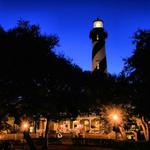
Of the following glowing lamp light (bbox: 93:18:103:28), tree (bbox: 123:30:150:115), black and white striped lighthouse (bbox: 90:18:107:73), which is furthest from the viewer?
glowing lamp light (bbox: 93:18:103:28)

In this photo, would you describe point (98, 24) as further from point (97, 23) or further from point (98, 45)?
point (98, 45)

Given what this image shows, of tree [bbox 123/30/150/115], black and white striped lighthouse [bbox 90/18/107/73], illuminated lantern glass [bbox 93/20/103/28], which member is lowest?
tree [bbox 123/30/150/115]

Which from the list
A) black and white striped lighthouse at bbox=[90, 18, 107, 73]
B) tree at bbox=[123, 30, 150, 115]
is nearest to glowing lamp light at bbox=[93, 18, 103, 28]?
black and white striped lighthouse at bbox=[90, 18, 107, 73]

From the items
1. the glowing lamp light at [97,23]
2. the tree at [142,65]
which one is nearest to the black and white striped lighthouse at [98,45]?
the glowing lamp light at [97,23]

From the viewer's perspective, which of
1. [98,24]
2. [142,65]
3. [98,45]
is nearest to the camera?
[142,65]

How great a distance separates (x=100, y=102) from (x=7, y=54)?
20086 mm

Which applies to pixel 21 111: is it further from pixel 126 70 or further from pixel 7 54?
pixel 126 70

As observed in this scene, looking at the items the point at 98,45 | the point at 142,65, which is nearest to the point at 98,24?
the point at 98,45

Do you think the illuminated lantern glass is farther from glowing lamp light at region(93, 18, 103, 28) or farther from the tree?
the tree

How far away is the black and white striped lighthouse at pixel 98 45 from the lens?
67.4 metres

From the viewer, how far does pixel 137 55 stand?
2692 centimetres

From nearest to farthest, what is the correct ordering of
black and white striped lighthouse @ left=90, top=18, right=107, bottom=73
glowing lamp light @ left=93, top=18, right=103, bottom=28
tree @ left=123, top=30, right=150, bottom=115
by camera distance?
tree @ left=123, top=30, right=150, bottom=115 → black and white striped lighthouse @ left=90, top=18, right=107, bottom=73 → glowing lamp light @ left=93, top=18, right=103, bottom=28

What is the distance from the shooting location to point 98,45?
67.8 m

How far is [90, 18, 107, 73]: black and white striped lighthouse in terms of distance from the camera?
221 feet
